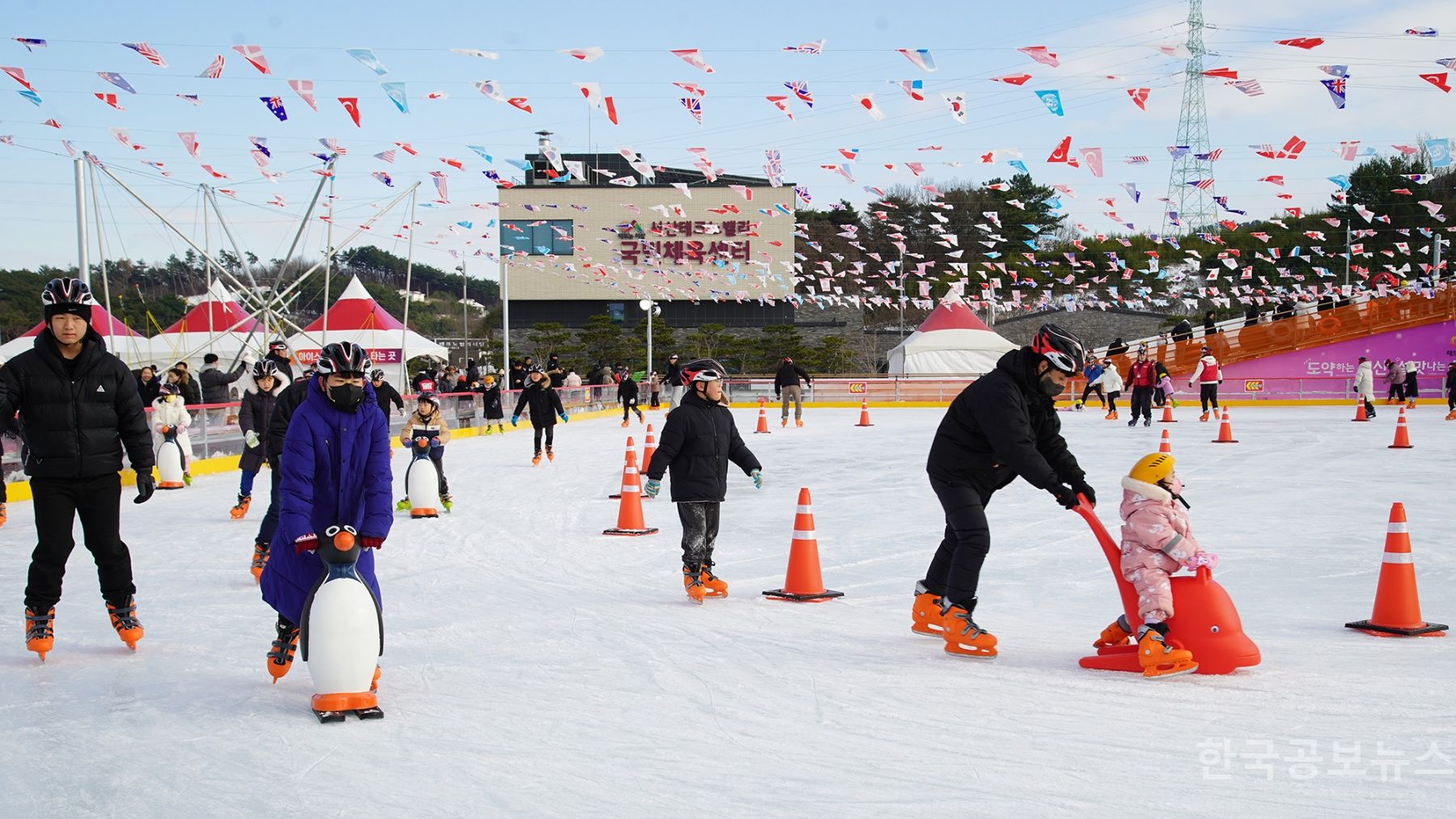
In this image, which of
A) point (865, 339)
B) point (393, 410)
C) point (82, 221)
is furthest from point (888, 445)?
point (865, 339)

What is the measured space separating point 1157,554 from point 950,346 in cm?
3879

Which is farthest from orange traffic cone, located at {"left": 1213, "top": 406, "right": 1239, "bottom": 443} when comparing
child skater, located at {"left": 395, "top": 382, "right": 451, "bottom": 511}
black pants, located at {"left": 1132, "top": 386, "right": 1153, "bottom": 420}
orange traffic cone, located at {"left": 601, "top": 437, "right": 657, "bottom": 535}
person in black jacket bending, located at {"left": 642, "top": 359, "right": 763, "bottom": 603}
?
person in black jacket bending, located at {"left": 642, "top": 359, "right": 763, "bottom": 603}

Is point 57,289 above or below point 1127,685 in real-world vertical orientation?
above

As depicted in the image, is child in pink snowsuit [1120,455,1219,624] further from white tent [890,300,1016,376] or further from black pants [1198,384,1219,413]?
white tent [890,300,1016,376]

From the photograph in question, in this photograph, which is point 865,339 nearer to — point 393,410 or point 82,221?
point 393,410

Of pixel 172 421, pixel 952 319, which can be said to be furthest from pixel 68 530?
pixel 952 319

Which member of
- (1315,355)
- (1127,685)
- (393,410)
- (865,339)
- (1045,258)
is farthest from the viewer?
(865,339)

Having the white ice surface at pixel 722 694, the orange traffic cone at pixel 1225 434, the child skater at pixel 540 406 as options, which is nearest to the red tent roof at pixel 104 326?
the child skater at pixel 540 406

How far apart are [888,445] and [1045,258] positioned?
3236cm

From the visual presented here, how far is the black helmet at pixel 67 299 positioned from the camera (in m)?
5.20

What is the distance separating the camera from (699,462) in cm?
702

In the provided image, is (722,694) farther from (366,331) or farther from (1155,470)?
→ (366,331)

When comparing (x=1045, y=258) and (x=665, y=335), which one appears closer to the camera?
(x=1045, y=258)

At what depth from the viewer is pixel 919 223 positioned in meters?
58.7
